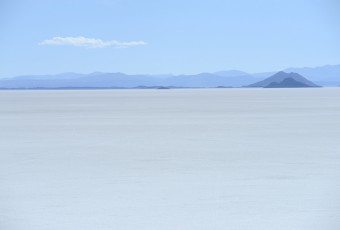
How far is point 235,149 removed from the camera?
368 inches

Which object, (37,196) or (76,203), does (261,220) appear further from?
(37,196)

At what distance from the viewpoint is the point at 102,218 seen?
16.4 feet

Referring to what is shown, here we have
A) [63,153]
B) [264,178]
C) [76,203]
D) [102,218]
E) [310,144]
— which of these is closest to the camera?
[102,218]

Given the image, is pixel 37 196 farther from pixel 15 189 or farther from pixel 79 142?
pixel 79 142

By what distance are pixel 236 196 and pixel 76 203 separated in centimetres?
156

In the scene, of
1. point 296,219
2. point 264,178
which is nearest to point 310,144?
point 264,178

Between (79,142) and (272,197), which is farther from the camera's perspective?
(79,142)

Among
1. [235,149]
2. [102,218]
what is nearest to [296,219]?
[102,218]

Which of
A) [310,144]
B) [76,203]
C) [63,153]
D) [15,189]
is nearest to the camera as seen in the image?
[76,203]

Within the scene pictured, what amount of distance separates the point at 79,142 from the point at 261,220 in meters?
6.27

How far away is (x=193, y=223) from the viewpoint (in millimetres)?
4867

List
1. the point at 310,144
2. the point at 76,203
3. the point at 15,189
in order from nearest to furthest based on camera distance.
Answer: the point at 76,203, the point at 15,189, the point at 310,144

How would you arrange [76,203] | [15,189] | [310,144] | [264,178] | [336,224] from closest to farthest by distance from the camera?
[336,224] < [76,203] < [15,189] < [264,178] < [310,144]

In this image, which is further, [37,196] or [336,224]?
[37,196]
